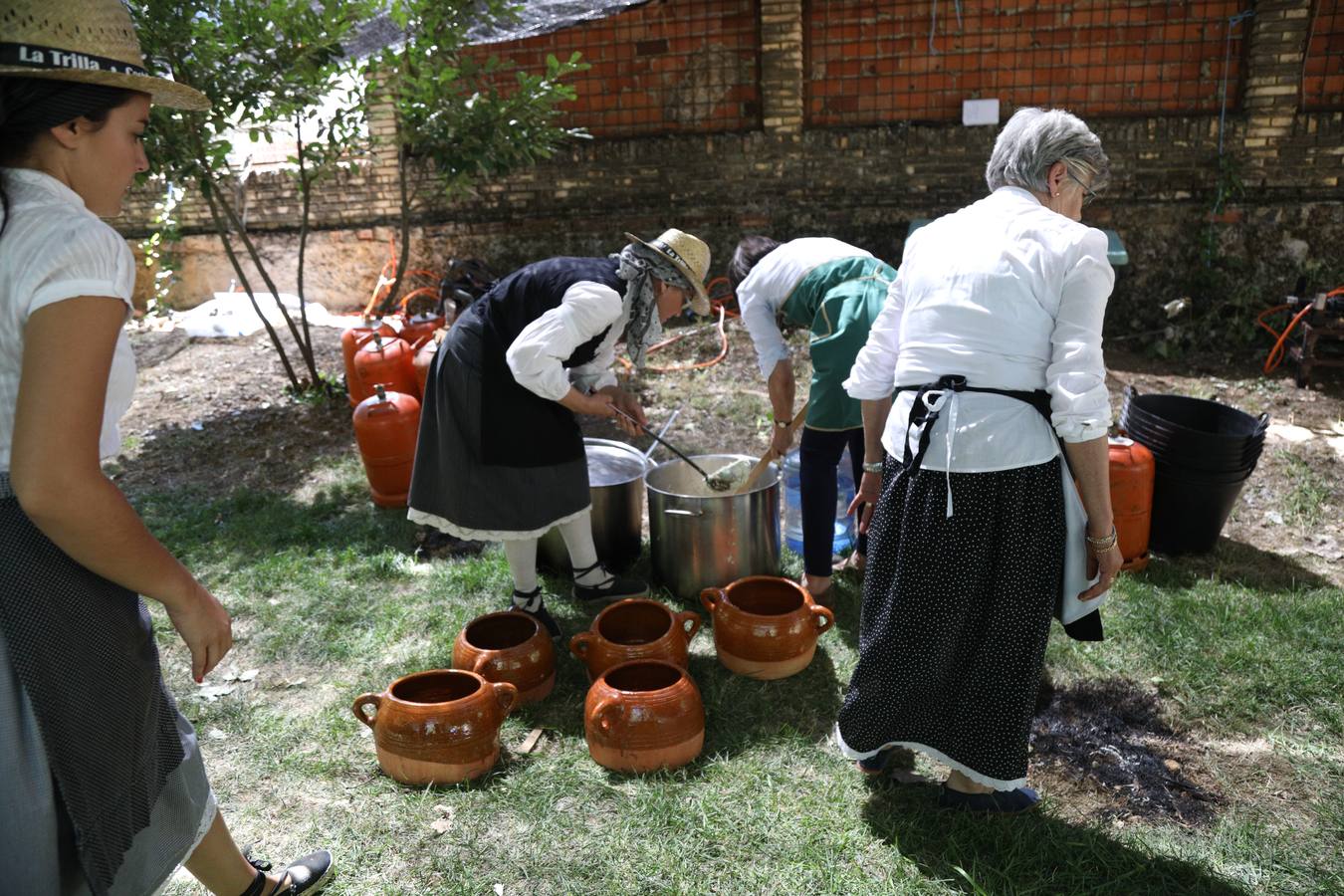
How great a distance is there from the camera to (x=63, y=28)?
133cm

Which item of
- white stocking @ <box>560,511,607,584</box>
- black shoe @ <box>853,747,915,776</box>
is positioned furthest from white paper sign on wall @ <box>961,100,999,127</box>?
black shoe @ <box>853,747,915,776</box>

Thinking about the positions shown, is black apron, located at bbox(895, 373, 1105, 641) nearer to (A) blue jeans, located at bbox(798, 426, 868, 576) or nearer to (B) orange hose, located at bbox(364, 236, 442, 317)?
(A) blue jeans, located at bbox(798, 426, 868, 576)

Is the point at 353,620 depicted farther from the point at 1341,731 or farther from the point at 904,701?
the point at 1341,731

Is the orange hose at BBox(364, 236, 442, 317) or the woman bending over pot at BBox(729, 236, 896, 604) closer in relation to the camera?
the woman bending over pot at BBox(729, 236, 896, 604)

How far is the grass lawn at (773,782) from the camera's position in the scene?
8.07 feet

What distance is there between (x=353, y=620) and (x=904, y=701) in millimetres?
2538

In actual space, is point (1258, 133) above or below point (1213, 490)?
above

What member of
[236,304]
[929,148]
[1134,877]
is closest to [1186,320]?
[929,148]

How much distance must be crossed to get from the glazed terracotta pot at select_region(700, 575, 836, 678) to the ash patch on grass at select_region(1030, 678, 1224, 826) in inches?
32.6

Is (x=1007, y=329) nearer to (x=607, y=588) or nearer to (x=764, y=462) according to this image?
(x=764, y=462)

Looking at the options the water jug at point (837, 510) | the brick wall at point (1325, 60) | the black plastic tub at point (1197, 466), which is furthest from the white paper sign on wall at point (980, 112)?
the water jug at point (837, 510)

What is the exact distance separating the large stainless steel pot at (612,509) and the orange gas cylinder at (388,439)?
4.00 ft

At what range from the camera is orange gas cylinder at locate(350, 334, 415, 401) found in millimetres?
5785

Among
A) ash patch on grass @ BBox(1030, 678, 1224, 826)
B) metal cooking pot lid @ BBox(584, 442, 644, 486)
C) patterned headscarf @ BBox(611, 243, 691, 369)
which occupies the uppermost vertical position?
→ patterned headscarf @ BBox(611, 243, 691, 369)
